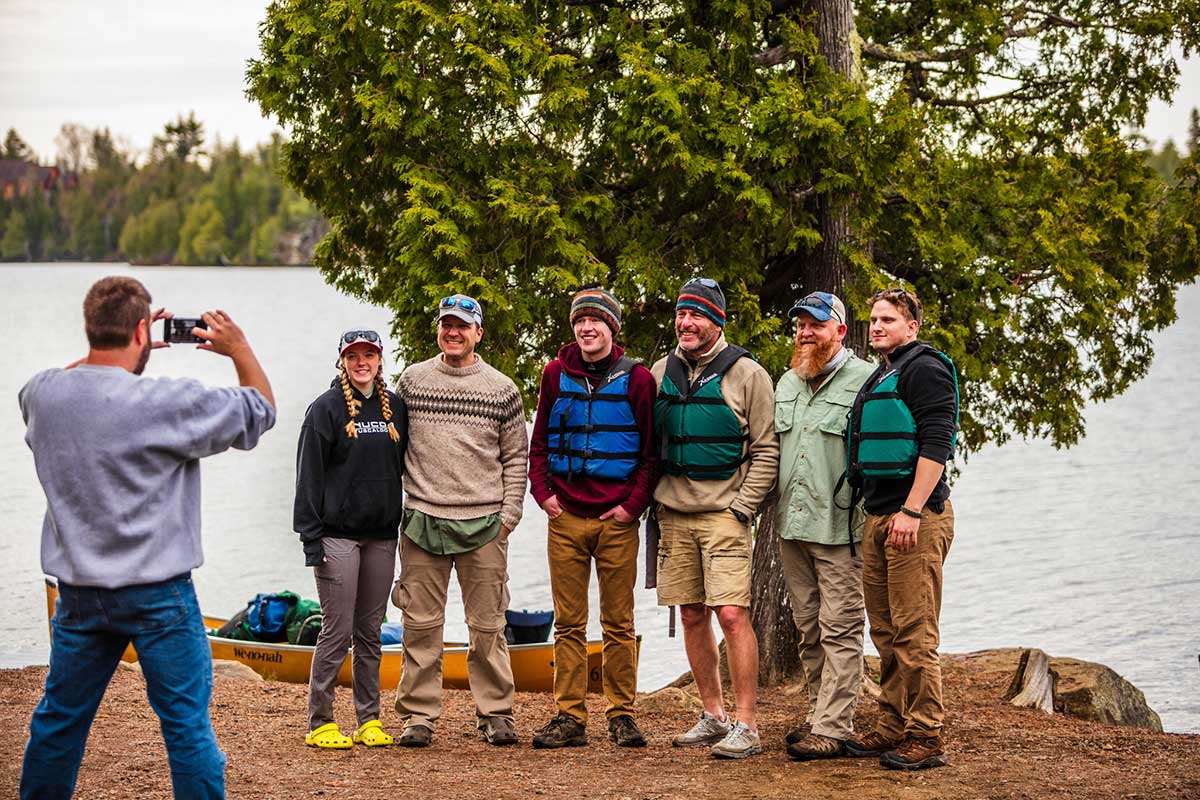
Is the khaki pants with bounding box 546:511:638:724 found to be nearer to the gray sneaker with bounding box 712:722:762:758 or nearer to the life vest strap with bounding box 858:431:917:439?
the gray sneaker with bounding box 712:722:762:758

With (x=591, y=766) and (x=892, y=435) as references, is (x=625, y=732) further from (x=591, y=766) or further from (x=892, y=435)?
(x=892, y=435)

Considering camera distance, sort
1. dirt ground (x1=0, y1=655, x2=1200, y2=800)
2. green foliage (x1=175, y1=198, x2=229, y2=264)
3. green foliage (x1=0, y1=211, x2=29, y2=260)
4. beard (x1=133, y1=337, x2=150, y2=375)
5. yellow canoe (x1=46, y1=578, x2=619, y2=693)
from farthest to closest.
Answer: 1. green foliage (x1=0, y1=211, x2=29, y2=260)
2. green foliage (x1=175, y1=198, x2=229, y2=264)
3. yellow canoe (x1=46, y1=578, x2=619, y2=693)
4. dirt ground (x1=0, y1=655, x2=1200, y2=800)
5. beard (x1=133, y1=337, x2=150, y2=375)

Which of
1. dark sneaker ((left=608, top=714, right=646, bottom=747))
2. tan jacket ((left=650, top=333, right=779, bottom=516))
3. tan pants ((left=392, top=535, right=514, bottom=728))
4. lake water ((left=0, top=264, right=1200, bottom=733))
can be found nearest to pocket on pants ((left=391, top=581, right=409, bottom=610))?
tan pants ((left=392, top=535, right=514, bottom=728))

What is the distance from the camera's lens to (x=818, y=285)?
967 cm

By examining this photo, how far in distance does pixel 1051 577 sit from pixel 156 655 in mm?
17309

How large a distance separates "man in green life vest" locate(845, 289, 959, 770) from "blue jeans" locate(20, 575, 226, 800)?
124 inches

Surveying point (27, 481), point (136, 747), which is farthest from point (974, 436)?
point (27, 481)

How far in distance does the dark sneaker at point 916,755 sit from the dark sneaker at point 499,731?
187cm

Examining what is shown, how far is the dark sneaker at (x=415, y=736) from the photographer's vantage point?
264 inches

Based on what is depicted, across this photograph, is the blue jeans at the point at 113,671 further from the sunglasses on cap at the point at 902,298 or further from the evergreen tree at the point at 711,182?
the evergreen tree at the point at 711,182

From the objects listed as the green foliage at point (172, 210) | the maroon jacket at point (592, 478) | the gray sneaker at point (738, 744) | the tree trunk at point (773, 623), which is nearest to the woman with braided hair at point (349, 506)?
the maroon jacket at point (592, 478)

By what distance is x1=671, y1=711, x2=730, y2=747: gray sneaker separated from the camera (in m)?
6.79

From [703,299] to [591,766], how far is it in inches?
90.7

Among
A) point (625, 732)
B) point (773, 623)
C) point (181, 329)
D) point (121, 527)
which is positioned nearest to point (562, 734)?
point (625, 732)
